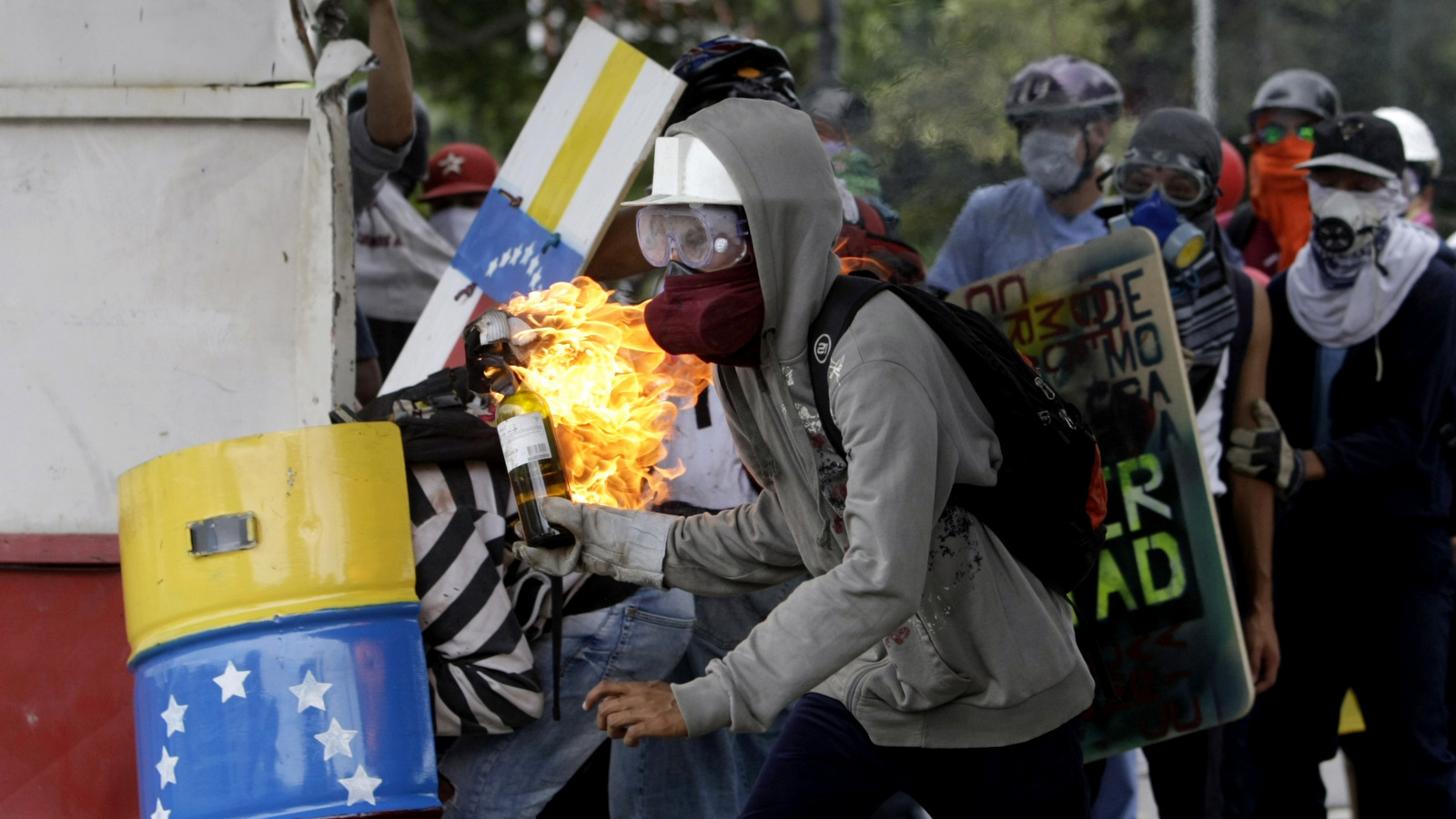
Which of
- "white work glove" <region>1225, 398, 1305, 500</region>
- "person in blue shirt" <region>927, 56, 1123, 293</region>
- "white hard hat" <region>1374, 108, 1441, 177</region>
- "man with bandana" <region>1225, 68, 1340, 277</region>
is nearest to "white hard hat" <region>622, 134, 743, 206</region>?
"person in blue shirt" <region>927, 56, 1123, 293</region>

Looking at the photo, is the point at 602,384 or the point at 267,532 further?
the point at 602,384

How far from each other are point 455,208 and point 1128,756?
2.89 metres

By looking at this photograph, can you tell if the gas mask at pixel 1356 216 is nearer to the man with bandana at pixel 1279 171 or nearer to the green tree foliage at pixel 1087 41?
the man with bandana at pixel 1279 171

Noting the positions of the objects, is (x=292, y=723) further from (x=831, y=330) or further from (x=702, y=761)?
(x=831, y=330)

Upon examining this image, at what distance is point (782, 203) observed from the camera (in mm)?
2438

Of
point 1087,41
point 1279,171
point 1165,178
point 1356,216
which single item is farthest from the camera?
point 1087,41

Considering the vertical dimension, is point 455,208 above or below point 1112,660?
above

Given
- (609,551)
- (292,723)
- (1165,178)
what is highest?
(1165,178)

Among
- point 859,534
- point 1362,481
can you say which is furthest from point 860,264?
point 1362,481

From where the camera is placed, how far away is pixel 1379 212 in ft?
14.4

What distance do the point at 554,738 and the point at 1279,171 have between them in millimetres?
3572

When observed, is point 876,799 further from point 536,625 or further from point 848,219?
point 848,219

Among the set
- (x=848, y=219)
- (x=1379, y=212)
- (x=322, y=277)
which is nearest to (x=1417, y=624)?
(x=1379, y=212)

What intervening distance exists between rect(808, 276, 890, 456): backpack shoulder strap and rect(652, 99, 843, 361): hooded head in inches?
0.8
